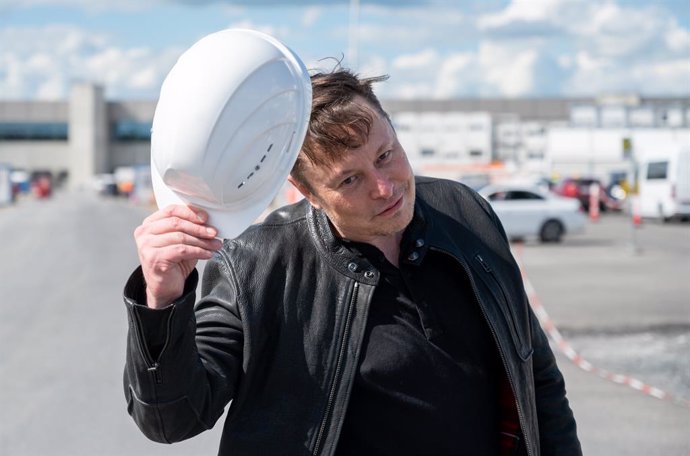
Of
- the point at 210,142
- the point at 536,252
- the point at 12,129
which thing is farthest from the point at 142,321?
the point at 12,129

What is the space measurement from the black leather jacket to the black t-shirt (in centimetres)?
4

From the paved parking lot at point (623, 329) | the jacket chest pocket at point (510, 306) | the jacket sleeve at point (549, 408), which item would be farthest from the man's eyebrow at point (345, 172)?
the paved parking lot at point (623, 329)

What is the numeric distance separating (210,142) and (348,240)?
587mm

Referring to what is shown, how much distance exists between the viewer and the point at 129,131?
109m

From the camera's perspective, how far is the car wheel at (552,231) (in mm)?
24500

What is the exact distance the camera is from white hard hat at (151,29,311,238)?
1.77m

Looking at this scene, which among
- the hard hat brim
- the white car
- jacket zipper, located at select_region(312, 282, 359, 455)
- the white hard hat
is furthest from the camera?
the white car

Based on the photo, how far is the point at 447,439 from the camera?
2.20 m

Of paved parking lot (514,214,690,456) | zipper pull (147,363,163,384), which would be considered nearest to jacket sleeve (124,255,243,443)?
zipper pull (147,363,163,384)

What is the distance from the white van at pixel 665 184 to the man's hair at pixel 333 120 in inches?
1264

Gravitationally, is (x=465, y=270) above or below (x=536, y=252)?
above

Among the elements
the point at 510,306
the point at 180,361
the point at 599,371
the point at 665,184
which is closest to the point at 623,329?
the point at 599,371

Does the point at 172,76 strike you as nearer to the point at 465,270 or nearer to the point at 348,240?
the point at 348,240

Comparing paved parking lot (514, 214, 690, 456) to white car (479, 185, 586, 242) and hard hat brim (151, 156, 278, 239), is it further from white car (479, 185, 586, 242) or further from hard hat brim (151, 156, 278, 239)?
hard hat brim (151, 156, 278, 239)
